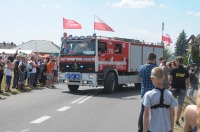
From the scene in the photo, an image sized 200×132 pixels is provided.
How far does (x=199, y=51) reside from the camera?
273 feet

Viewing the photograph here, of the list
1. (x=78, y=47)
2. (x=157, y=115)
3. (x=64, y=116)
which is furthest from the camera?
(x=78, y=47)

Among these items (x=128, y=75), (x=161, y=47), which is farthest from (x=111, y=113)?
(x=161, y=47)

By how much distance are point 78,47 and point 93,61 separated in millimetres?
1181

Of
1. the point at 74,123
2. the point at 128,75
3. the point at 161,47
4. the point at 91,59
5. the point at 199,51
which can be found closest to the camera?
the point at 74,123

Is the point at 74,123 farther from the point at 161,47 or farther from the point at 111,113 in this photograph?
the point at 161,47

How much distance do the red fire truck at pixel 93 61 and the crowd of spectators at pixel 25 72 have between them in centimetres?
191

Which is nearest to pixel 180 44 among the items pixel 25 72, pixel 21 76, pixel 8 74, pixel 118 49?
pixel 118 49

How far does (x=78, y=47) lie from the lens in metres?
18.2

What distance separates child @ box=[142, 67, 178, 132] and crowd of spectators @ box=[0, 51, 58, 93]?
39.5 feet

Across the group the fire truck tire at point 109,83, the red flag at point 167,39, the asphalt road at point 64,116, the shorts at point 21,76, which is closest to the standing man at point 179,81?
the asphalt road at point 64,116

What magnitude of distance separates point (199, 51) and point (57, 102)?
7308cm


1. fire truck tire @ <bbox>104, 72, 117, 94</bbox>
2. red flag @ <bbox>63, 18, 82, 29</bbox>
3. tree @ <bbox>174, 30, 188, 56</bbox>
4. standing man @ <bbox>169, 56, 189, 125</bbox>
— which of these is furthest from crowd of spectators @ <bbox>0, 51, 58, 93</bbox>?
tree @ <bbox>174, 30, 188, 56</bbox>

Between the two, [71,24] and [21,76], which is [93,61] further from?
[71,24]

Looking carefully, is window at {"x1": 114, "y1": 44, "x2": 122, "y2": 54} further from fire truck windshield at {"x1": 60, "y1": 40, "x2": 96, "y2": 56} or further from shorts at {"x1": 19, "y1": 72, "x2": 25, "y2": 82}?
shorts at {"x1": 19, "y1": 72, "x2": 25, "y2": 82}
